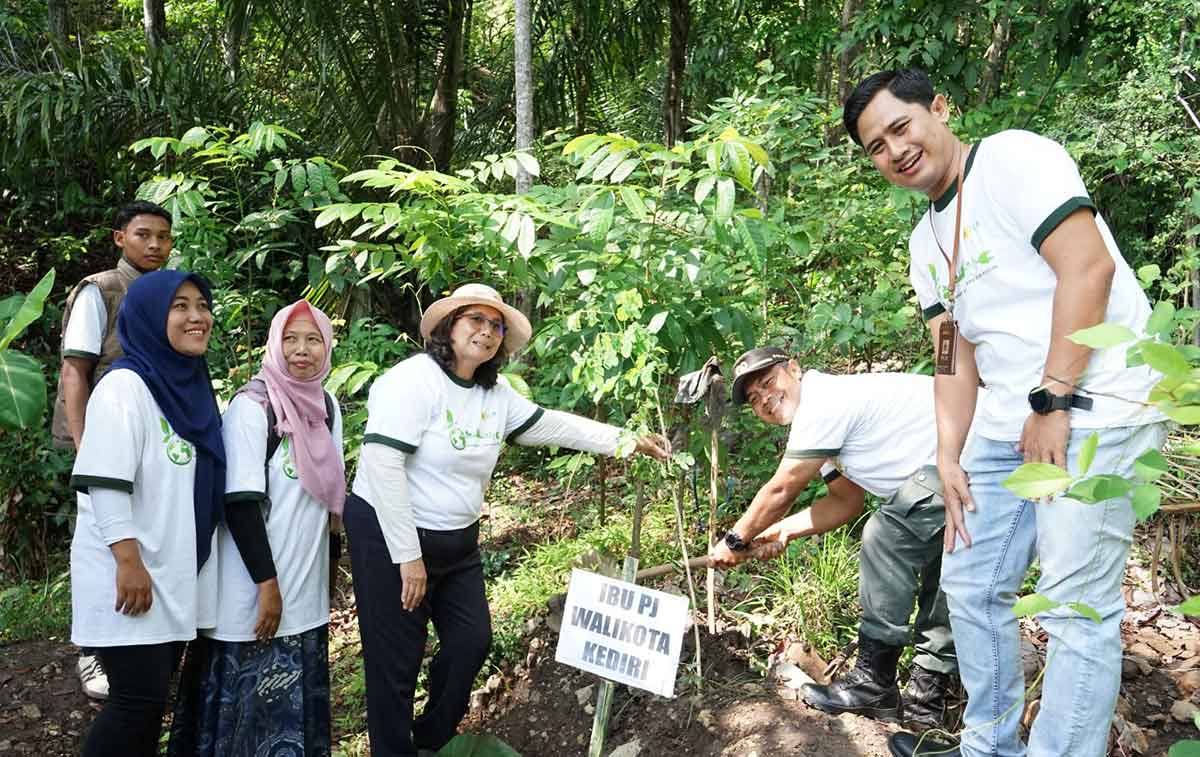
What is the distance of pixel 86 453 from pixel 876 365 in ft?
13.1

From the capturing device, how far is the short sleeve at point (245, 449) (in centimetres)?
294

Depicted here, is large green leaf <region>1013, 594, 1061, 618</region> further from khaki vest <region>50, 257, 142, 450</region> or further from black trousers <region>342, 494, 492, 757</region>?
khaki vest <region>50, 257, 142, 450</region>

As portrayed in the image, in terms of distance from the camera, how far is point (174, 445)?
284cm

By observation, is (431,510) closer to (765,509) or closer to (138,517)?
(138,517)

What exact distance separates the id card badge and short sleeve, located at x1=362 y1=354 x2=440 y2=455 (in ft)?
5.00

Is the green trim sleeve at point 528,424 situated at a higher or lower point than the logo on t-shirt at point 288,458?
higher

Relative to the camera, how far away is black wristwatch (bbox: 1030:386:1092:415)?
1.93 metres

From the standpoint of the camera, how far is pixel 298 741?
3.13 metres

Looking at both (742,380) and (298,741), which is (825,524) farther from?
(298,741)

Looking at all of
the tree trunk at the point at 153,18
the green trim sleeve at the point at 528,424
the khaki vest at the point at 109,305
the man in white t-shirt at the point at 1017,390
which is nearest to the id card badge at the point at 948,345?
the man in white t-shirt at the point at 1017,390

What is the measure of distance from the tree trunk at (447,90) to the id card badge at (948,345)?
4891 millimetres

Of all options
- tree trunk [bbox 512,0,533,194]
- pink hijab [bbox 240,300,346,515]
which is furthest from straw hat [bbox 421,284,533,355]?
tree trunk [bbox 512,0,533,194]

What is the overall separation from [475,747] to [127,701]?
113cm

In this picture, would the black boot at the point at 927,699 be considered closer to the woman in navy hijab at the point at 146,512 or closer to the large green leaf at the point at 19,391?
the woman in navy hijab at the point at 146,512
